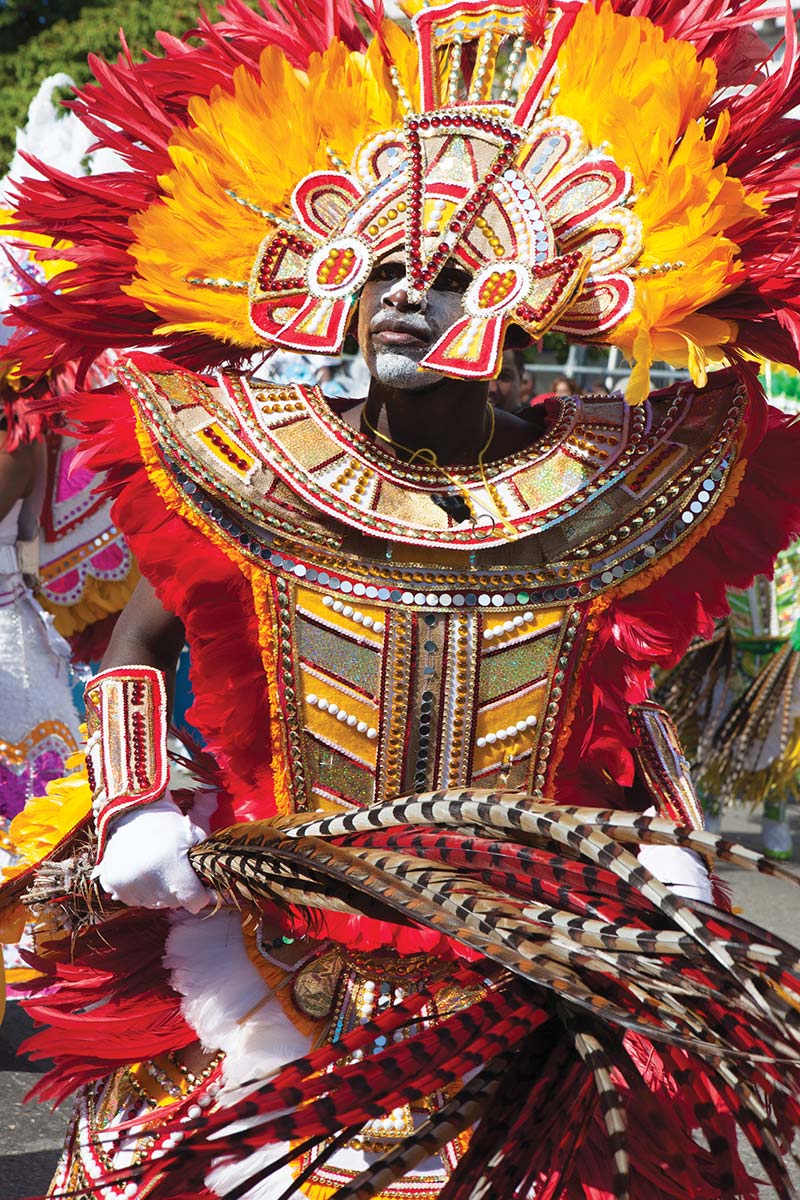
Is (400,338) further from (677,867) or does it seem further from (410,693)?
(677,867)

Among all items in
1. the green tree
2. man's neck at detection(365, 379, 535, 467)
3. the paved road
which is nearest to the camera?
man's neck at detection(365, 379, 535, 467)

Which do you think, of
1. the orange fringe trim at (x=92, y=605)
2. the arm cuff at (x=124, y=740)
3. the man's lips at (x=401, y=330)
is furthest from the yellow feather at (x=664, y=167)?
the orange fringe trim at (x=92, y=605)

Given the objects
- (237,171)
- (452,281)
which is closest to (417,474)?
(452,281)

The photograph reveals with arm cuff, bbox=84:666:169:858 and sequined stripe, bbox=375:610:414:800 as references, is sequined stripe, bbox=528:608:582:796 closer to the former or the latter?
sequined stripe, bbox=375:610:414:800

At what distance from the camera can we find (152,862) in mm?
2277

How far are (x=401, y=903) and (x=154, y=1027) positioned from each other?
0.89 m

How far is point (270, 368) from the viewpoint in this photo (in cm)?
1007

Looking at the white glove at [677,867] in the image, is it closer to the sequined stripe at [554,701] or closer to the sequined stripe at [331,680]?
the sequined stripe at [554,701]

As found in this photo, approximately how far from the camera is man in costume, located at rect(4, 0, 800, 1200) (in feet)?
7.93

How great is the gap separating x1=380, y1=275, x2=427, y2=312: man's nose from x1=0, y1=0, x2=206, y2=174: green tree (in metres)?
16.7

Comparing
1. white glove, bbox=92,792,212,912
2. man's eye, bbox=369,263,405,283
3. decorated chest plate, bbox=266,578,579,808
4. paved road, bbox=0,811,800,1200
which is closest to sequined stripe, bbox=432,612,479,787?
decorated chest plate, bbox=266,578,579,808

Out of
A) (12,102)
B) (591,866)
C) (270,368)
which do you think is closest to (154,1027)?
(591,866)

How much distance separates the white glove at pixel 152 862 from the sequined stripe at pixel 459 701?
380 millimetres

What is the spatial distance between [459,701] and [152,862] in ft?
1.64
